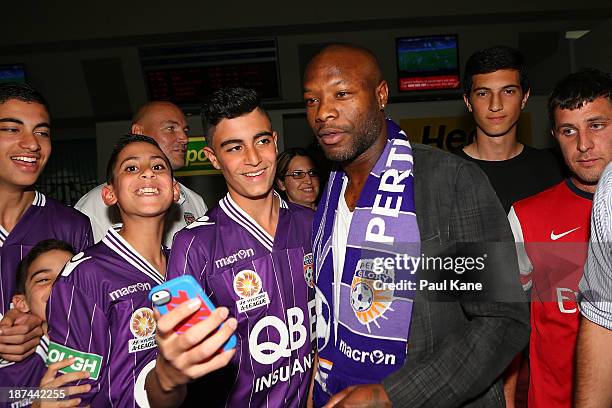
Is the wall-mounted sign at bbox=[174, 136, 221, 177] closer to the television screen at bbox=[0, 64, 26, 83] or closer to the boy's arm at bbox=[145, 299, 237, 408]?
the television screen at bbox=[0, 64, 26, 83]

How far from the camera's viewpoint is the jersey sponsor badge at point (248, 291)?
171 centimetres

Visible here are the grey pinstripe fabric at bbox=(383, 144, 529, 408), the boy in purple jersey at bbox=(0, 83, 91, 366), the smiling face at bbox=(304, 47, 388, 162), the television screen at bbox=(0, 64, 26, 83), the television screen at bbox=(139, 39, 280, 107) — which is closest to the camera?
the grey pinstripe fabric at bbox=(383, 144, 529, 408)

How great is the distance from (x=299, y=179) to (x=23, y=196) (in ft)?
5.81

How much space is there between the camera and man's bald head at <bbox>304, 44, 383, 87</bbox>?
1.60 metres

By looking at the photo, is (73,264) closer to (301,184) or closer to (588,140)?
(301,184)

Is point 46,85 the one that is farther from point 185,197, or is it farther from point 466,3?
point 466,3

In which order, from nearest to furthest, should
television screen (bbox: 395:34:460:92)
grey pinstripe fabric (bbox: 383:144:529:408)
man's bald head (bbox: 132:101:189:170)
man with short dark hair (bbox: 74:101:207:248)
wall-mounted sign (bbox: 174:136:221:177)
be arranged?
grey pinstripe fabric (bbox: 383:144:529:408) < man with short dark hair (bbox: 74:101:207:248) < man's bald head (bbox: 132:101:189:170) < wall-mounted sign (bbox: 174:136:221:177) < television screen (bbox: 395:34:460:92)

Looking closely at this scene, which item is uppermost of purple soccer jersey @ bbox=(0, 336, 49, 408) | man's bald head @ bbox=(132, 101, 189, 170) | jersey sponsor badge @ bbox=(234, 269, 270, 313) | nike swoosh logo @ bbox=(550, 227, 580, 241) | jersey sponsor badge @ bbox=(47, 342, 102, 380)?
man's bald head @ bbox=(132, 101, 189, 170)

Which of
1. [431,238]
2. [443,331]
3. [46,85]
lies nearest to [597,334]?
[443,331]

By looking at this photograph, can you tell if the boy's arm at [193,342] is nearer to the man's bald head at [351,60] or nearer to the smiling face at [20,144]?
the man's bald head at [351,60]

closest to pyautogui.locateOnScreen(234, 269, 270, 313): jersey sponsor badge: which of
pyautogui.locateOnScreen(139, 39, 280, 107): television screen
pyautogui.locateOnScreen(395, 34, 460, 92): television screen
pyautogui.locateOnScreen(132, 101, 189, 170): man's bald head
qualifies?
pyautogui.locateOnScreen(132, 101, 189, 170): man's bald head

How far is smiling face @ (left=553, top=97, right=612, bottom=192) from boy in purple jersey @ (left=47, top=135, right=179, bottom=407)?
5.46 feet

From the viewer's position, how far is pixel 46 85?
7.88 m

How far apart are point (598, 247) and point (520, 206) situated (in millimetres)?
805
